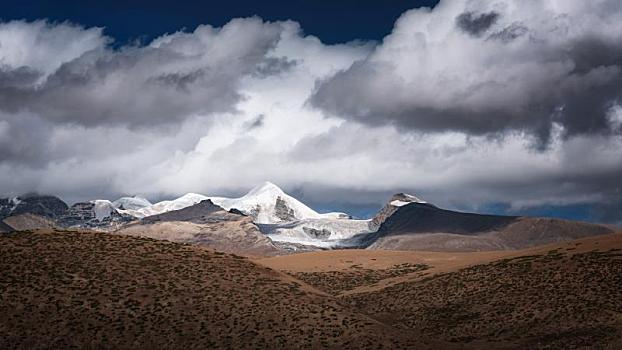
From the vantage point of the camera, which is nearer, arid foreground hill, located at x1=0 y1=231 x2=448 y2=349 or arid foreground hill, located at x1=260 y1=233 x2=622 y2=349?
arid foreground hill, located at x1=0 y1=231 x2=448 y2=349

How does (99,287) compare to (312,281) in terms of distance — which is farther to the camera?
(312,281)

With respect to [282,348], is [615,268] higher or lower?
higher

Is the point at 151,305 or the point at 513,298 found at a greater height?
the point at 151,305

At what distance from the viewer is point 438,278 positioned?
11419 cm

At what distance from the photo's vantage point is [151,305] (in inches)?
3091

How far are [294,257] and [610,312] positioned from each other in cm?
9443

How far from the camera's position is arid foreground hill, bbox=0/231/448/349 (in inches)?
2822

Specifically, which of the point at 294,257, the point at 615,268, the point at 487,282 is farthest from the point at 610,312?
the point at 294,257

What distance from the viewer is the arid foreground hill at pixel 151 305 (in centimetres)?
7169

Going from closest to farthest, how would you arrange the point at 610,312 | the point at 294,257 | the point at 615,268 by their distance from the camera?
the point at 610,312 < the point at 615,268 < the point at 294,257

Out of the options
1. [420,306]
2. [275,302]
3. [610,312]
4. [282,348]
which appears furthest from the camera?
[420,306]

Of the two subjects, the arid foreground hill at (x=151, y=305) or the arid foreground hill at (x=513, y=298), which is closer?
the arid foreground hill at (x=151, y=305)

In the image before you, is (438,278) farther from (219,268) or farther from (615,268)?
(219,268)

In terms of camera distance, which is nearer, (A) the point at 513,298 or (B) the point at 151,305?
(B) the point at 151,305
